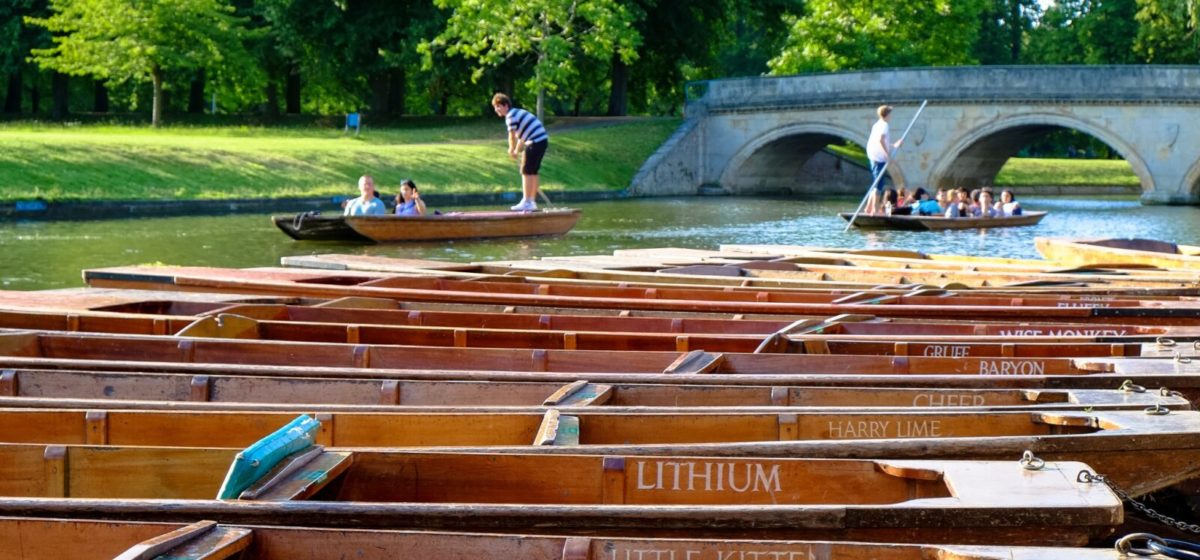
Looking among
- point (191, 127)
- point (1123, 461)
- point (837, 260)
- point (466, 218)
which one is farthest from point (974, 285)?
point (191, 127)

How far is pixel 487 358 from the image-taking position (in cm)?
676

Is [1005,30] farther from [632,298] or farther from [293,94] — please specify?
[632,298]

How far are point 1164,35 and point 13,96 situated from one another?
108 ft

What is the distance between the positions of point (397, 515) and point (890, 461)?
1412mm

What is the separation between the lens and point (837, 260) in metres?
12.6

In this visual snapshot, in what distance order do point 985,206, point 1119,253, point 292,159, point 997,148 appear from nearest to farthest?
point 1119,253 < point 985,206 < point 292,159 < point 997,148

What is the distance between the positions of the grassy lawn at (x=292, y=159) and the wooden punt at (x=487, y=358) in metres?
17.9

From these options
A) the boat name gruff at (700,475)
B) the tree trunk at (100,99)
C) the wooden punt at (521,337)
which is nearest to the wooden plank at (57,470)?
the boat name gruff at (700,475)

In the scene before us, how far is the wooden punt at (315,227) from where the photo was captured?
18.3m

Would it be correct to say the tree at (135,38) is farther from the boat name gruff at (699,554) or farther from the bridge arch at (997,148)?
the boat name gruff at (699,554)

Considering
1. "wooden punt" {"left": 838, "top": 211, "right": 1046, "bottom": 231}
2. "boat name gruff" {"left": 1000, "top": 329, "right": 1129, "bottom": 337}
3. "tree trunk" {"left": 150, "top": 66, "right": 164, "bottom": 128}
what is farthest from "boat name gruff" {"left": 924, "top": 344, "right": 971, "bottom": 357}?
"tree trunk" {"left": 150, "top": 66, "right": 164, "bottom": 128}

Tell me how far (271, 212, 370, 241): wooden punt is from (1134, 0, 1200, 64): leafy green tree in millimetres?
30449

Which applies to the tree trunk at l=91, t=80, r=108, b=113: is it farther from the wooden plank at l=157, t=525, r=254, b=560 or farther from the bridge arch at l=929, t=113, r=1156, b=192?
the wooden plank at l=157, t=525, r=254, b=560

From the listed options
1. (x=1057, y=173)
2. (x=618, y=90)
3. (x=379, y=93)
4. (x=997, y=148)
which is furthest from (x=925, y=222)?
(x=379, y=93)
